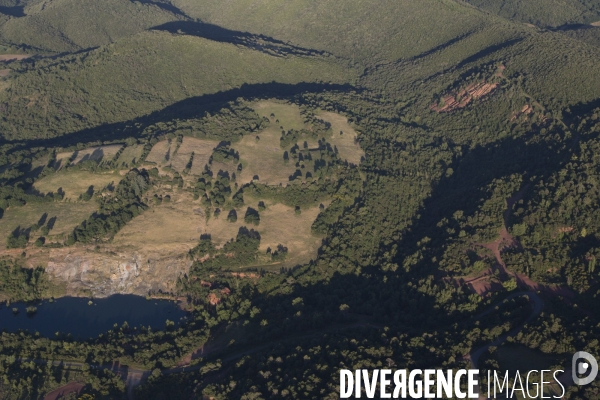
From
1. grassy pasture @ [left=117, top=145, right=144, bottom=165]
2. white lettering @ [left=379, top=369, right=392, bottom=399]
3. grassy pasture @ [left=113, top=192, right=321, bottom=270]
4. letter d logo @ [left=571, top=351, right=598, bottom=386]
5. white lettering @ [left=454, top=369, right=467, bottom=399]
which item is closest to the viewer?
letter d logo @ [left=571, top=351, right=598, bottom=386]

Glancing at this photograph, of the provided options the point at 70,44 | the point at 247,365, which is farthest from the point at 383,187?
the point at 70,44

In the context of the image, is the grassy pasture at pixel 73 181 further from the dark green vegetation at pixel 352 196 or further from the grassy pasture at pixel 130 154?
the grassy pasture at pixel 130 154

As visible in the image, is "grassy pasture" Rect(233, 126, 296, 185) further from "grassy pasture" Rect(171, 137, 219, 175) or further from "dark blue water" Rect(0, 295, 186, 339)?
"dark blue water" Rect(0, 295, 186, 339)

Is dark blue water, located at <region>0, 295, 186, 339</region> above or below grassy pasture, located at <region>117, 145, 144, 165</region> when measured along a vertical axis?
below

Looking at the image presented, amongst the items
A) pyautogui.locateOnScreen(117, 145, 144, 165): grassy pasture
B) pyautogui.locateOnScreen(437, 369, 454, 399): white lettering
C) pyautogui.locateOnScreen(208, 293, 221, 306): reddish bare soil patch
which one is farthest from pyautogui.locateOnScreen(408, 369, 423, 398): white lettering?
pyautogui.locateOnScreen(117, 145, 144, 165): grassy pasture

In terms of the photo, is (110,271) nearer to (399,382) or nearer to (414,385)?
(399,382)

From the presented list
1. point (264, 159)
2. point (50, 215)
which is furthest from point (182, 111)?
point (50, 215)

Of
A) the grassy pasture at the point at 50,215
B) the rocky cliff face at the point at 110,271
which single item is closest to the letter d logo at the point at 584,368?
the rocky cliff face at the point at 110,271
